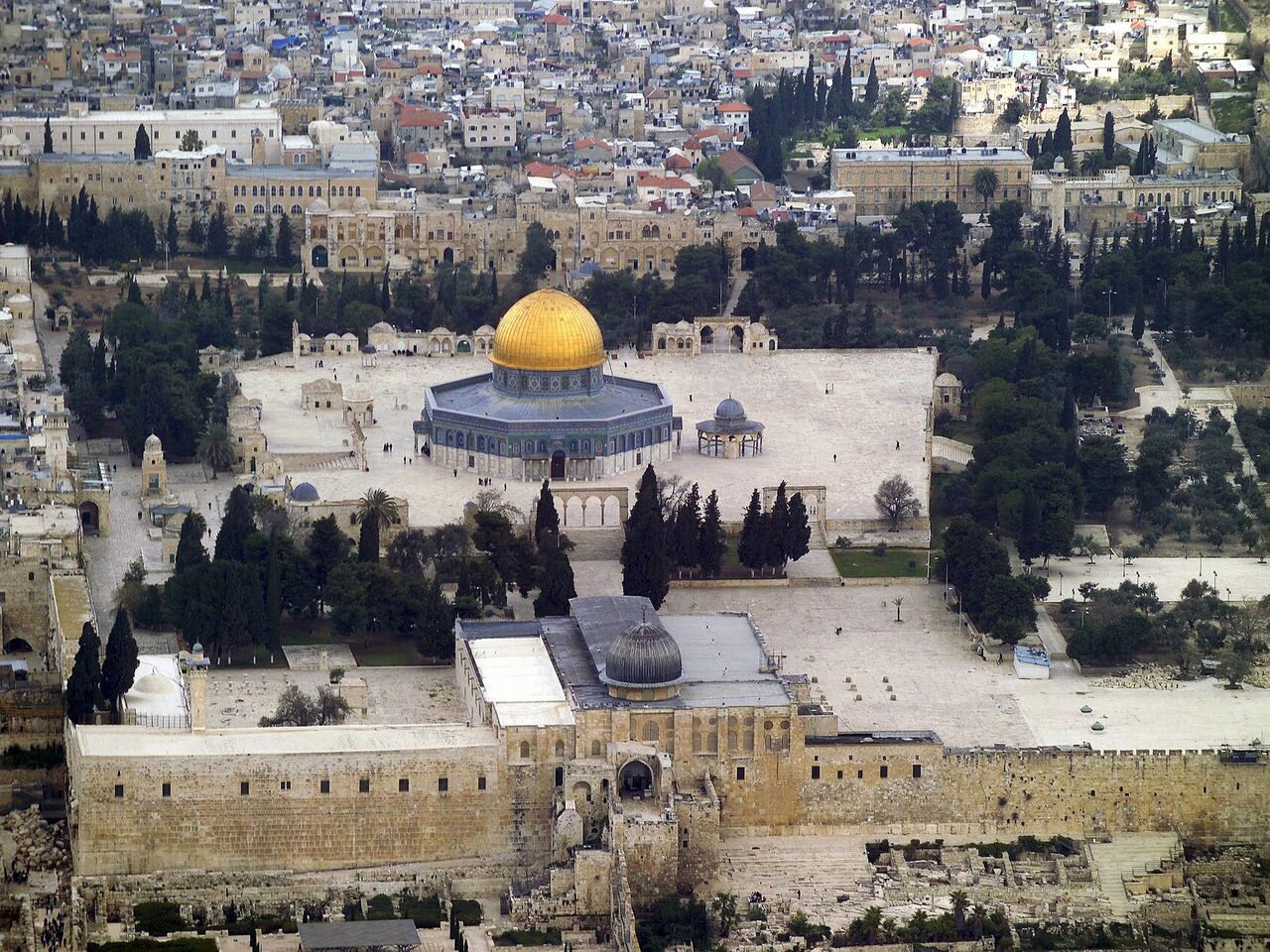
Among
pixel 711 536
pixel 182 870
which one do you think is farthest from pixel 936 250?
pixel 182 870

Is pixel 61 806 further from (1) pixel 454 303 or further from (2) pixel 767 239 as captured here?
(2) pixel 767 239

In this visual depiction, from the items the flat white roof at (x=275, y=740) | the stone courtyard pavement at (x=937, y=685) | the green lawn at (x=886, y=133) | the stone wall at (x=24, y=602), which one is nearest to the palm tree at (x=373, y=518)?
the stone courtyard pavement at (x=937, y=685)

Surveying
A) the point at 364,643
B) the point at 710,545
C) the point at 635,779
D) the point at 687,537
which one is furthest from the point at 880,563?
the point at 635,779

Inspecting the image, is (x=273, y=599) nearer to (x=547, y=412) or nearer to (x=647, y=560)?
(x=647, y=560)

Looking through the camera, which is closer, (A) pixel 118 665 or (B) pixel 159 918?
(B) pixel 159 918

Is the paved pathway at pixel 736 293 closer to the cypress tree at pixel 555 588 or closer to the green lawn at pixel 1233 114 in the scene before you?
the green lawn at pixel 1233 114

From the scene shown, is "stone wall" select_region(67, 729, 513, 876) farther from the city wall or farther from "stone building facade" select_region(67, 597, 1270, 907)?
the city wall
